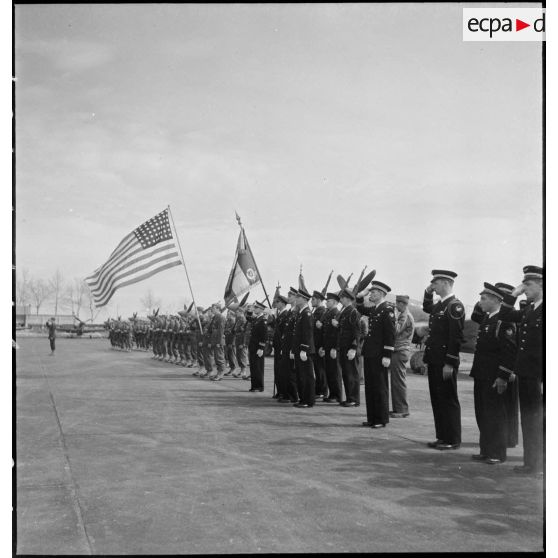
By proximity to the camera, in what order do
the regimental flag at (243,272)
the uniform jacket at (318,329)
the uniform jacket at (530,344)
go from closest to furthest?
1. the uniform jacket at (530,344)
2. the uniform jacket at (318,329)
3. the regimental flag at (243,272)

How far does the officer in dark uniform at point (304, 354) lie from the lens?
421 inches

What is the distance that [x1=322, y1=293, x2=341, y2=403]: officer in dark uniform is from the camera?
11.3 metres

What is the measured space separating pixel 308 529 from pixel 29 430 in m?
5.12

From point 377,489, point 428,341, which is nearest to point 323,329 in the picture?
point 428,341

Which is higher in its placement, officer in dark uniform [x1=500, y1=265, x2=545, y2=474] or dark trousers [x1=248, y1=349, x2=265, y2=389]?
officer in dark uniform [x1=500, y1=265, x2=545, y2=474]

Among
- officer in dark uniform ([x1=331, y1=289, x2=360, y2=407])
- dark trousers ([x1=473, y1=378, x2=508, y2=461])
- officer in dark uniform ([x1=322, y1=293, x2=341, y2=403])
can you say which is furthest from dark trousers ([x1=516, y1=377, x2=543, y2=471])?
officer in dark uniform ([x1=322, y1=293, x2=341, y2=403])

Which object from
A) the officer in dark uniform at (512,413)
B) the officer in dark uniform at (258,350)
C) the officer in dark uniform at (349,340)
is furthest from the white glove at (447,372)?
the officer in dark uniform at (258,350)

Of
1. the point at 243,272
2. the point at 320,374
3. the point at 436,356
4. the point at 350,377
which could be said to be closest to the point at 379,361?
the point at 436,356

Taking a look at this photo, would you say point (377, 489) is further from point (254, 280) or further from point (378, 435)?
point (254, 280)

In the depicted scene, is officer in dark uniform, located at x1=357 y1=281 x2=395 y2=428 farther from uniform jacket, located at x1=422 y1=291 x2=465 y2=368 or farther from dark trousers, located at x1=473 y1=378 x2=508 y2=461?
dark trousers, located at x1=473 y1=378 x2=508 y2=461

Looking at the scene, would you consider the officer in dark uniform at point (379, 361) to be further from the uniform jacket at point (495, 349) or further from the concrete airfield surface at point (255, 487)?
the uniform jacket at point (495, 349)

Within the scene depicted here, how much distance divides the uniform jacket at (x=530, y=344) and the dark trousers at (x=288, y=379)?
5.62 meters

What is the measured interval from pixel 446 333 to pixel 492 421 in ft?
3.96

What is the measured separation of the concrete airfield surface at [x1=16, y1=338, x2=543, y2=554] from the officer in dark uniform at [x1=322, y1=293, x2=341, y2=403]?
1.83 meters
